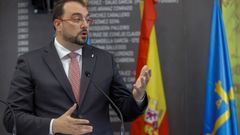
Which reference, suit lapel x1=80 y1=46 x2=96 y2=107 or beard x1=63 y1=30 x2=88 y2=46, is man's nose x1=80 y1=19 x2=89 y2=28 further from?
suit lapel x1=80 y1=46 x2=96 y2=107

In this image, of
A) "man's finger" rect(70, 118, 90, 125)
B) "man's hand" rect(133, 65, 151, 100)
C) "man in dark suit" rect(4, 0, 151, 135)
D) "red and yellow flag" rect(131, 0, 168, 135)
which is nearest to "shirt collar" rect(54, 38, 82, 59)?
"man in dark suit" rect(4, 0, 151, 135)

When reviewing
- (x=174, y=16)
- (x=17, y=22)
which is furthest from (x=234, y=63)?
(x=17, y=22)

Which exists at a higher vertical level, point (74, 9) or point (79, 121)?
point (74, 9)

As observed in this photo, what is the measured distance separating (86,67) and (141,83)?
0.36 metres

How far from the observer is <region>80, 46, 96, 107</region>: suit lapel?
221 cm

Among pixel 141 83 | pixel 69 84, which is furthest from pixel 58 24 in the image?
pixel 141 83

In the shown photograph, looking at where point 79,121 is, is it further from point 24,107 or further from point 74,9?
point 74,9

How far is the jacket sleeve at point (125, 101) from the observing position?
7.37ft

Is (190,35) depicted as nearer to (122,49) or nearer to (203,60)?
(203,60)

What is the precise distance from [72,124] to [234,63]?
1591mm

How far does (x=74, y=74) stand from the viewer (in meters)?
2.28

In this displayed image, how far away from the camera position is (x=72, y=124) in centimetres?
191

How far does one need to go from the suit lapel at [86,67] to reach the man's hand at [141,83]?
26 cm

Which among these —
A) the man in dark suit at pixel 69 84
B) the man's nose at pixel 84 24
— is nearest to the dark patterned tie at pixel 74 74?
the man in dark suit at pixel 69 84
